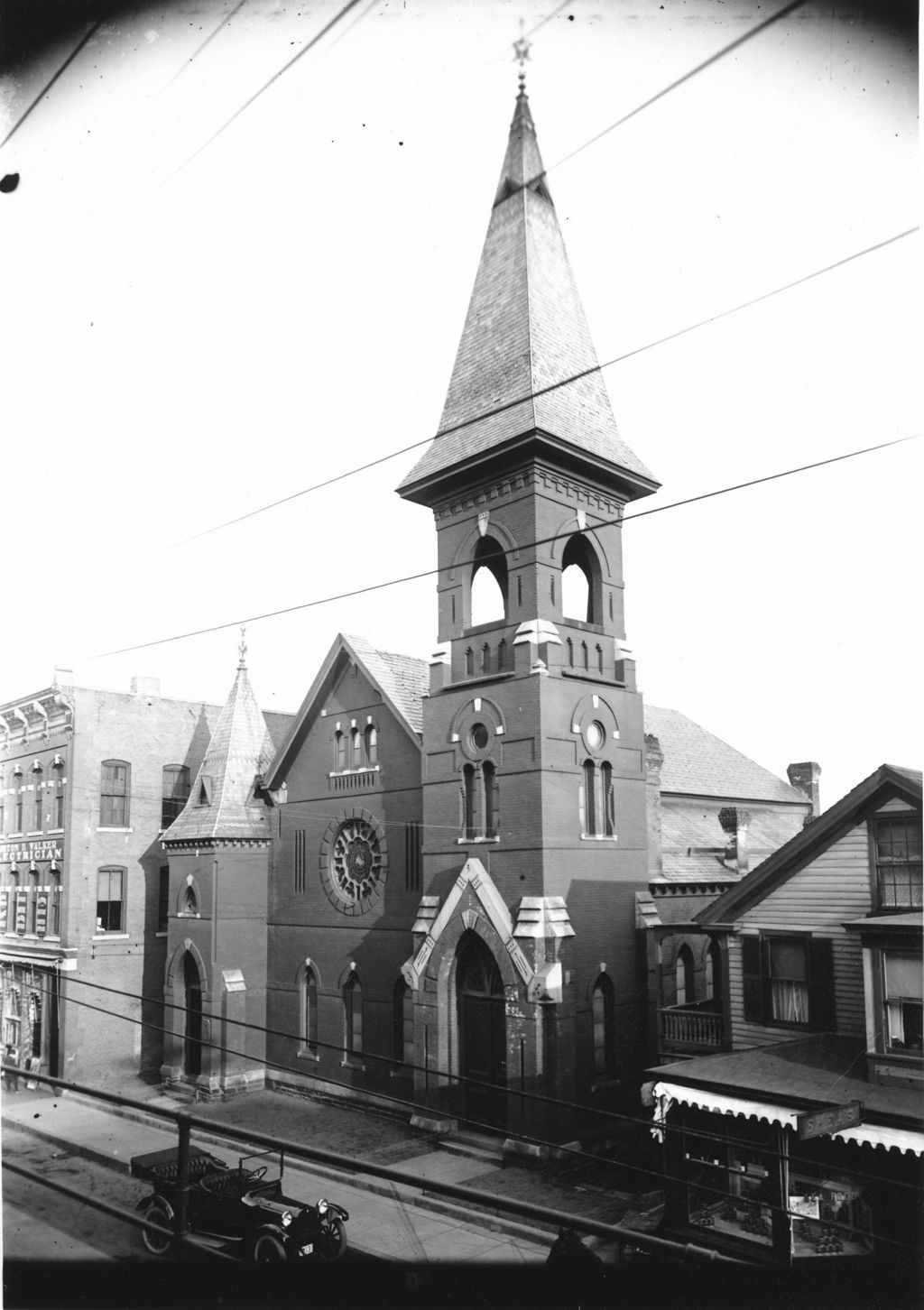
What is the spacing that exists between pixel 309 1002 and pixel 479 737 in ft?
35.2

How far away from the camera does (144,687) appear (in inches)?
1391

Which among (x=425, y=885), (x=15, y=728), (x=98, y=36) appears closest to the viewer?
(x=98, y=36)

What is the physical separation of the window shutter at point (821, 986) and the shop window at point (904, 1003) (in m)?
2.27

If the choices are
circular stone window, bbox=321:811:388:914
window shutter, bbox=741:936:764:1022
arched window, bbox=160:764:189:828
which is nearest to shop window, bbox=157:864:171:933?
arched window, bbox=160:764:189:828

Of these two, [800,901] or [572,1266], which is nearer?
[572,1266]

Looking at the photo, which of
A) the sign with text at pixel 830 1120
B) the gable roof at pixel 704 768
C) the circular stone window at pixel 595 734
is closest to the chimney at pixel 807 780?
the gable roof at pixel 704 768

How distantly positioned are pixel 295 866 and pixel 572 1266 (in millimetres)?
19646

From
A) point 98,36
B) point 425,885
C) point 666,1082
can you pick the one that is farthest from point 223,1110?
point 98,36

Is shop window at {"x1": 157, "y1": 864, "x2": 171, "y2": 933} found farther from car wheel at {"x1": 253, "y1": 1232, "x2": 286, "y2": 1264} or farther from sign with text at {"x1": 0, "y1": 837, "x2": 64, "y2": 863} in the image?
car wheel at {"x1": 253, "y1": 1232, "x2": 286, "y2": 1264}

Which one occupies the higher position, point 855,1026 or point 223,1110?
point 855,1026

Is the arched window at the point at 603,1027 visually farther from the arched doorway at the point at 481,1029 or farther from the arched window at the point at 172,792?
the arched window at the point at 172,792

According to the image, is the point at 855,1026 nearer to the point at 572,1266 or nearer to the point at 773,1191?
the point at 773,1191

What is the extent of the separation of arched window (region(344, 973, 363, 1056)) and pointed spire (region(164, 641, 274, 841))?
5595 millimetres

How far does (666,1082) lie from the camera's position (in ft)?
51.9
